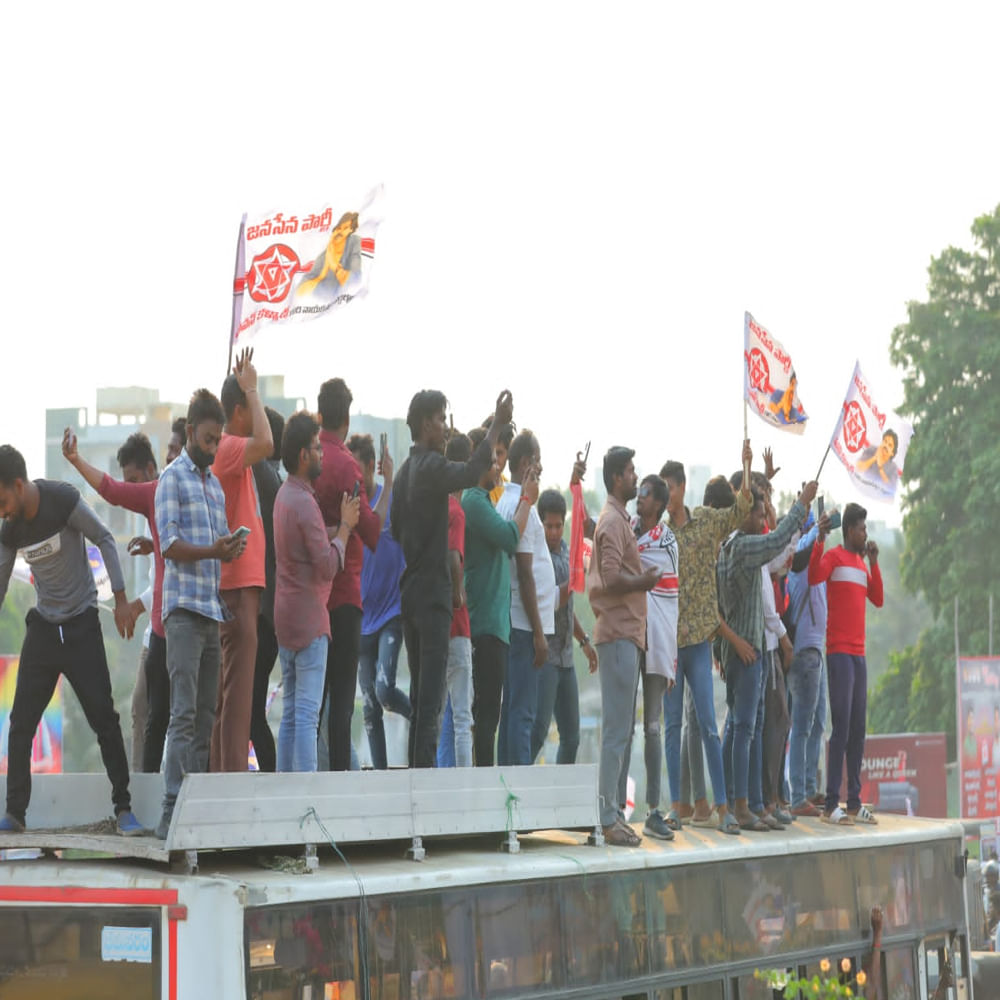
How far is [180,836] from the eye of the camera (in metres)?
5.24

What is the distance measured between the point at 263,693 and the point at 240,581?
1.01 meters

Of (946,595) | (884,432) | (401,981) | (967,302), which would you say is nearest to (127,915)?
(401,981)

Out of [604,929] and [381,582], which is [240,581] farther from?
[381,582]

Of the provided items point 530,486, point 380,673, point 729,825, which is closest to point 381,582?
point 380,673

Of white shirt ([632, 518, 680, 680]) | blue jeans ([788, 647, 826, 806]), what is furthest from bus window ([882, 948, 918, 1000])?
white shirt ([632, 518, 680, 680])

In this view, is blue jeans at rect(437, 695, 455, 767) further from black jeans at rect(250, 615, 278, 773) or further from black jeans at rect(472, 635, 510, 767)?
black jeans at rect(250, 615, 278, 773)

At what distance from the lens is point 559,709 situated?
9250 mm

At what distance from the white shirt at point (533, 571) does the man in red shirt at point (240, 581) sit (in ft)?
6.68

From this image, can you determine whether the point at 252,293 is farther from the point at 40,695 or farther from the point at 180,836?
the point at 180,836

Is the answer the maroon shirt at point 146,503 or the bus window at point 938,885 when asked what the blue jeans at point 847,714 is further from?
the maroon shirt at point 146,503

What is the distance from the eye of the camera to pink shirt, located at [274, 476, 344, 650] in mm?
6762

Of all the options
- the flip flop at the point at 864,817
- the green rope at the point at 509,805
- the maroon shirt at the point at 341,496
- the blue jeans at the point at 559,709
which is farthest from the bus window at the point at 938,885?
the maroon shirt at the point at 341,496

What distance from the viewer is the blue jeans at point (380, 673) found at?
8727 mm

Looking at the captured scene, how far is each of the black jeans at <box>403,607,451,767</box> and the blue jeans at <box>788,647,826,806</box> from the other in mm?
3812
